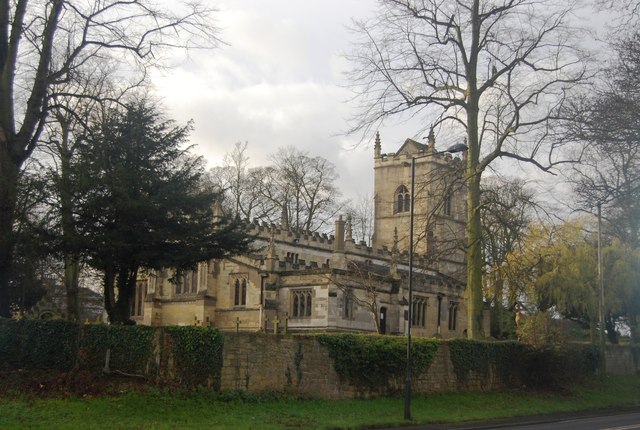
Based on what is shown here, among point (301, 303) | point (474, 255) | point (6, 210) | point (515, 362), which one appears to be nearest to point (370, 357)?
point (474, 255)

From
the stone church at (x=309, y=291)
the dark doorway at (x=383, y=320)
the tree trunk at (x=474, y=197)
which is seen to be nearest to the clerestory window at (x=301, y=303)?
the stone church at (x=309, y=291)

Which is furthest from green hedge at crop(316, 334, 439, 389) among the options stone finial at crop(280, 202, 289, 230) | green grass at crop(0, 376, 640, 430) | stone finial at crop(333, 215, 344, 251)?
stone finial at crop(280, 202, 289, 230)

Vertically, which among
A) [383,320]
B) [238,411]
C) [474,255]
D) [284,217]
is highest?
[284,217]

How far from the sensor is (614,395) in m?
32.4

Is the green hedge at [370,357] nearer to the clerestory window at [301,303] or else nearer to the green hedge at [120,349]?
the green hedge at [120,349]

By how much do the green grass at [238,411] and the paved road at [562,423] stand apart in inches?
31.8

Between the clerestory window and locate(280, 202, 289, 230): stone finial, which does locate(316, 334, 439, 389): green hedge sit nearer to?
the clerestory window

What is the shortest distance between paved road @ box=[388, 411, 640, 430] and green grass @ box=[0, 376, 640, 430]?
2.65 feet

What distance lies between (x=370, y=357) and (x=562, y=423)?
19.6 feet

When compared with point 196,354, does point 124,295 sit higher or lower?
higher

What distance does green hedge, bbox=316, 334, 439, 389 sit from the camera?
24109mm

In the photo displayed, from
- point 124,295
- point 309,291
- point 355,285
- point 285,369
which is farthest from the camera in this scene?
point 309,291

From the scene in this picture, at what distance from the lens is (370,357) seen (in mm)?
24828

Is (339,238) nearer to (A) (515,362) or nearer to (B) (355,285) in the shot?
(B) (355,285)
